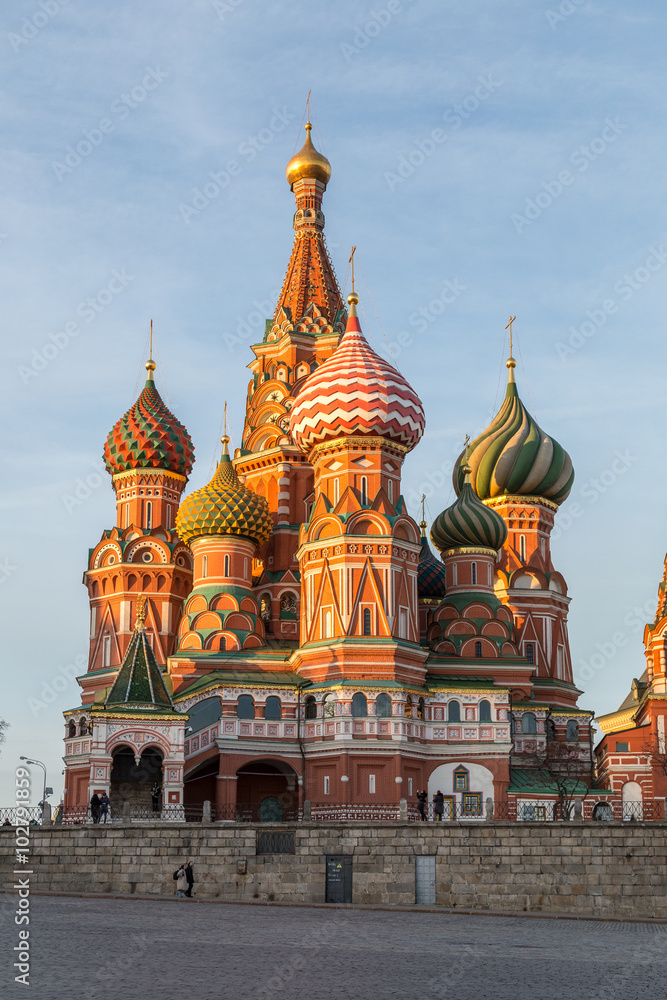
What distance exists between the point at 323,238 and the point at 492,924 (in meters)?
39.7

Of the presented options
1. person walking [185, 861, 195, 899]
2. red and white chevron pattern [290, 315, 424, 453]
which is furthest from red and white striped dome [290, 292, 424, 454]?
person walking [185, 861, 195, 899]

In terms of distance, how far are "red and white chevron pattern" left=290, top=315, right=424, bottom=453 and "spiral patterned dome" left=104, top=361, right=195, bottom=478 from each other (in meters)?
7.48

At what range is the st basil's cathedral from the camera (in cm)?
4388

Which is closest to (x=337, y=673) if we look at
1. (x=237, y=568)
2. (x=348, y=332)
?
(x=237, y=568)

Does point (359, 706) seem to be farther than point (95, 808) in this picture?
Yes

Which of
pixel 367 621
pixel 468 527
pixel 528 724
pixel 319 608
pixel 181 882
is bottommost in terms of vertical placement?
pixel 181 882

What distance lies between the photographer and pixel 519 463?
57.1 m

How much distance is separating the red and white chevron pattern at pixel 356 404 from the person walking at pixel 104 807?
1538 cm

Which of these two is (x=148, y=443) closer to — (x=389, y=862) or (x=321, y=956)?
(x=389, y=862)

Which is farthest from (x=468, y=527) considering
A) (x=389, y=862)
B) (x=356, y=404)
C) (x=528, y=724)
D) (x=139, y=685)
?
(x=389, y=862)

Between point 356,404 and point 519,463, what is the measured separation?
12110mm

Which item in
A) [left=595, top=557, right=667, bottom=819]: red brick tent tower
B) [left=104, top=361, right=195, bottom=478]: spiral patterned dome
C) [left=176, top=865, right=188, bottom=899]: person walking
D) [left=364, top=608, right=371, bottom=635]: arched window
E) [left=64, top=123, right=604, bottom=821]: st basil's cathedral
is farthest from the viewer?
[left=104, top=361, right=195, bottom=478]: spiral patterned dome

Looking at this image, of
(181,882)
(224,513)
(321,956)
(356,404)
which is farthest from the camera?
(224,513)

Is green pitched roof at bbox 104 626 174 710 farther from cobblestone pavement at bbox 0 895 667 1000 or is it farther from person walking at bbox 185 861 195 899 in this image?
cobblestone pavement at bbox 0 895 667 1000
